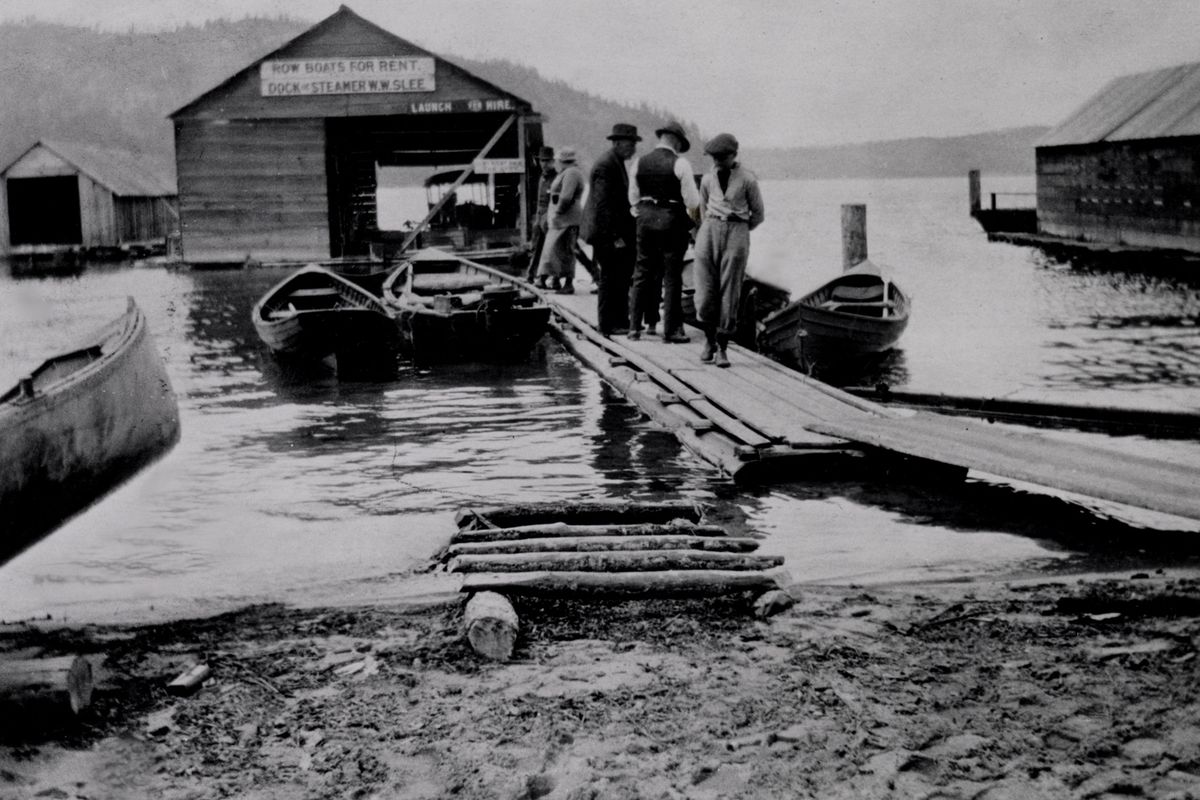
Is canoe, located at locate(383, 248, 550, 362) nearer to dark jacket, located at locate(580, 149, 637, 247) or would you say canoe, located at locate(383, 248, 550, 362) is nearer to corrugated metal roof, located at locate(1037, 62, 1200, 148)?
dark jacket, located at locate(580, 149, 637, 247)

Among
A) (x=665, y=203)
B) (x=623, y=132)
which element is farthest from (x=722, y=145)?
(x=623, y=132)

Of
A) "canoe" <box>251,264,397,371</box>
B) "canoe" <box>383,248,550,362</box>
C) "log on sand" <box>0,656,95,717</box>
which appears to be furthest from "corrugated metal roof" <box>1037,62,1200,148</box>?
"log on sand" <box>0,656,95,717</box>

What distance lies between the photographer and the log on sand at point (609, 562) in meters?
5.54

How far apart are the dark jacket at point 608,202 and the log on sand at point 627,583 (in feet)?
24.9

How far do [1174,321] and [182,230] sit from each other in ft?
75.9

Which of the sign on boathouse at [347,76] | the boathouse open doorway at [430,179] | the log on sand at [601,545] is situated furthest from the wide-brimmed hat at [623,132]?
the sign on boathouse at [347,76]

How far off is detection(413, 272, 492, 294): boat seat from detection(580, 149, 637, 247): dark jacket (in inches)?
167

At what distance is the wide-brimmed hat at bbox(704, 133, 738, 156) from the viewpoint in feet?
32.9

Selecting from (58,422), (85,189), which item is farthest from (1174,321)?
(85,189)

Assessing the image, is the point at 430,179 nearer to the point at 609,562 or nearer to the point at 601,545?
the point at 601,545

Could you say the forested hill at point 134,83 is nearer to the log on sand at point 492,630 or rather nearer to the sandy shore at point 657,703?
the sandy shore at point 657,703

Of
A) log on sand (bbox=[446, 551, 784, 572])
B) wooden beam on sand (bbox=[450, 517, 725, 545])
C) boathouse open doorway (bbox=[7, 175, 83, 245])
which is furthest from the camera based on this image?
boathouse open doorway (bbox=[7, 175, 83, 245])

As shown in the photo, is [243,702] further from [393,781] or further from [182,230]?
[182,230]

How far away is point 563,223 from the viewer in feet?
59.8
